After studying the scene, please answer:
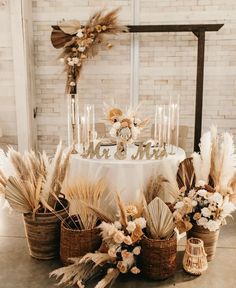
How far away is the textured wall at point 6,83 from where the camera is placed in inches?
182

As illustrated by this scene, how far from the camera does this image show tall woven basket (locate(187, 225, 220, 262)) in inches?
95.8

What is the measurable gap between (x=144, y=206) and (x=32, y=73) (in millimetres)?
3259

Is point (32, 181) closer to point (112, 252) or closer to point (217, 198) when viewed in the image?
point (112, 252)

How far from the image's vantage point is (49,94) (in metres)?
5.02

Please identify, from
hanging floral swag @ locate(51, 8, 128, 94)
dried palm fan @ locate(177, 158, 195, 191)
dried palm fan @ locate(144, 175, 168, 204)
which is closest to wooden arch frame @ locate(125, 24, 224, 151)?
hanging floral swag @ locate(51, 8, 128, 94)

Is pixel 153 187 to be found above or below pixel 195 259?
above

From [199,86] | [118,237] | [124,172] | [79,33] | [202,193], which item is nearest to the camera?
[118,237]

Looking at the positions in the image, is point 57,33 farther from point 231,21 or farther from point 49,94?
point 231,21

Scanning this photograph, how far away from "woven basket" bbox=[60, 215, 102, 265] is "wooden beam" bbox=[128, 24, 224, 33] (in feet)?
9.62

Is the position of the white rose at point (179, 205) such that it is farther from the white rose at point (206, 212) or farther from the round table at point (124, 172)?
the round table at point (124, 172)

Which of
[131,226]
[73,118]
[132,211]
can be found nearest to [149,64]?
[73,118]

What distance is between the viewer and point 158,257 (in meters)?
2.20

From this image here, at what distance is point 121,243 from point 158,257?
0.78ft

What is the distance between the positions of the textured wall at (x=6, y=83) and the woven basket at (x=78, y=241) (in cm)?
286
